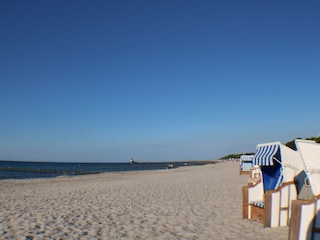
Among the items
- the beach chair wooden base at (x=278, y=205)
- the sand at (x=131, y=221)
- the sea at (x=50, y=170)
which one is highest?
the beach chair wooden base at (x=278, y=205)

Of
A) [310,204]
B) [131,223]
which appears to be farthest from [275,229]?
[131,223]

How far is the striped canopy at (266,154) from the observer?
593 centimetres

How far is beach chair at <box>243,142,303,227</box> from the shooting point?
518 centimetres

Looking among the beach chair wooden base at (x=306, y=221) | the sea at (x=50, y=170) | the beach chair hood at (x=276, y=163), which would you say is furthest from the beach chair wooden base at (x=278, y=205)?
the sea at (x=50, y=170)

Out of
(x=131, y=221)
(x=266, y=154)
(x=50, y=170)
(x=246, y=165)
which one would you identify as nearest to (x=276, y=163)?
(x=266, y=154)

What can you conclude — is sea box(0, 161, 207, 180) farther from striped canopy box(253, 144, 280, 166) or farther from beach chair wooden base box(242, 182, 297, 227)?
beach chair wooden base box(242, 182, 297, 227)

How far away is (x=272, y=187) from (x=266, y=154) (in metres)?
0.80

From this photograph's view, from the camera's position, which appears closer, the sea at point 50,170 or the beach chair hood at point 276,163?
the beach chair hood at point 276,163

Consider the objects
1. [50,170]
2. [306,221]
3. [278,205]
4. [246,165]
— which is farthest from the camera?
[50,170]

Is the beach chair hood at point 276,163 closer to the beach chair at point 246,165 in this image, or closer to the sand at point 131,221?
the sand at point 131,221

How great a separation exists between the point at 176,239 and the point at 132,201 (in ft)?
14.3

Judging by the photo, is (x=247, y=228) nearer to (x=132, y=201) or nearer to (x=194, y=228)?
(x=194, y=228)

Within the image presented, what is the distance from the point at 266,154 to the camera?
6145 mm

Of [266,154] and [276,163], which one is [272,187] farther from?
[266,154]
